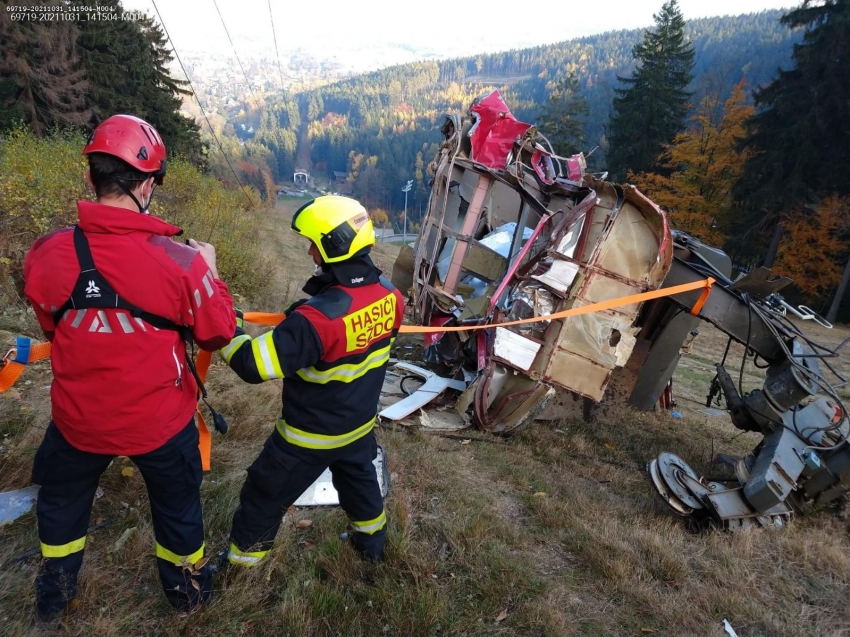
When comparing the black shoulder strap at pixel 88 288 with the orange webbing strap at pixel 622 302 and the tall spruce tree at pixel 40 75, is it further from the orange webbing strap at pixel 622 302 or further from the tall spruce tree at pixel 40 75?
the tall spruce tree at pixel 40 75

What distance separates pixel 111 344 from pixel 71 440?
440 millimetres

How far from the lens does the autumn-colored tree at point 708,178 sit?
928 inches

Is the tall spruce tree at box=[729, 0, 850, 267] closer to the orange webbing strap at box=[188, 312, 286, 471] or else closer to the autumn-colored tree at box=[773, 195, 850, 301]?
the autumn-colored tree at box=[773, 195, 850, 301]

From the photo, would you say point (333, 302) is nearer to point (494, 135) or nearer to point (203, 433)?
point (203, 433)

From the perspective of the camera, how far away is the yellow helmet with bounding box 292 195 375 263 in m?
2.10

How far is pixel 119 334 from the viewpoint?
5.58 ft

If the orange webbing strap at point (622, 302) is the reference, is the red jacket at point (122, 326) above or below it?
above

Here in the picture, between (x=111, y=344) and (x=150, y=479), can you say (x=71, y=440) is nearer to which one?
(x=150, y=479)

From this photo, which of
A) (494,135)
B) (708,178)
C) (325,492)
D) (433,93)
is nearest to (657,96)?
(708,178)

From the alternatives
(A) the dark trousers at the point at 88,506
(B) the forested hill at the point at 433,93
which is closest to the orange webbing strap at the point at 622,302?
(A) the dark trousers at the point at 88,506

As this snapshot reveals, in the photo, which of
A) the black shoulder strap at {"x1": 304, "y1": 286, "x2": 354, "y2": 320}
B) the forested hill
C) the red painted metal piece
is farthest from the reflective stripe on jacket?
the forested hill

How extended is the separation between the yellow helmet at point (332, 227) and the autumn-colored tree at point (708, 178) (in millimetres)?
25160

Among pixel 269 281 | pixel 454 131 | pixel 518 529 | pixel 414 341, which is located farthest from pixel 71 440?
pixel 269 281

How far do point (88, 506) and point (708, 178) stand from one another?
27.7 metres
